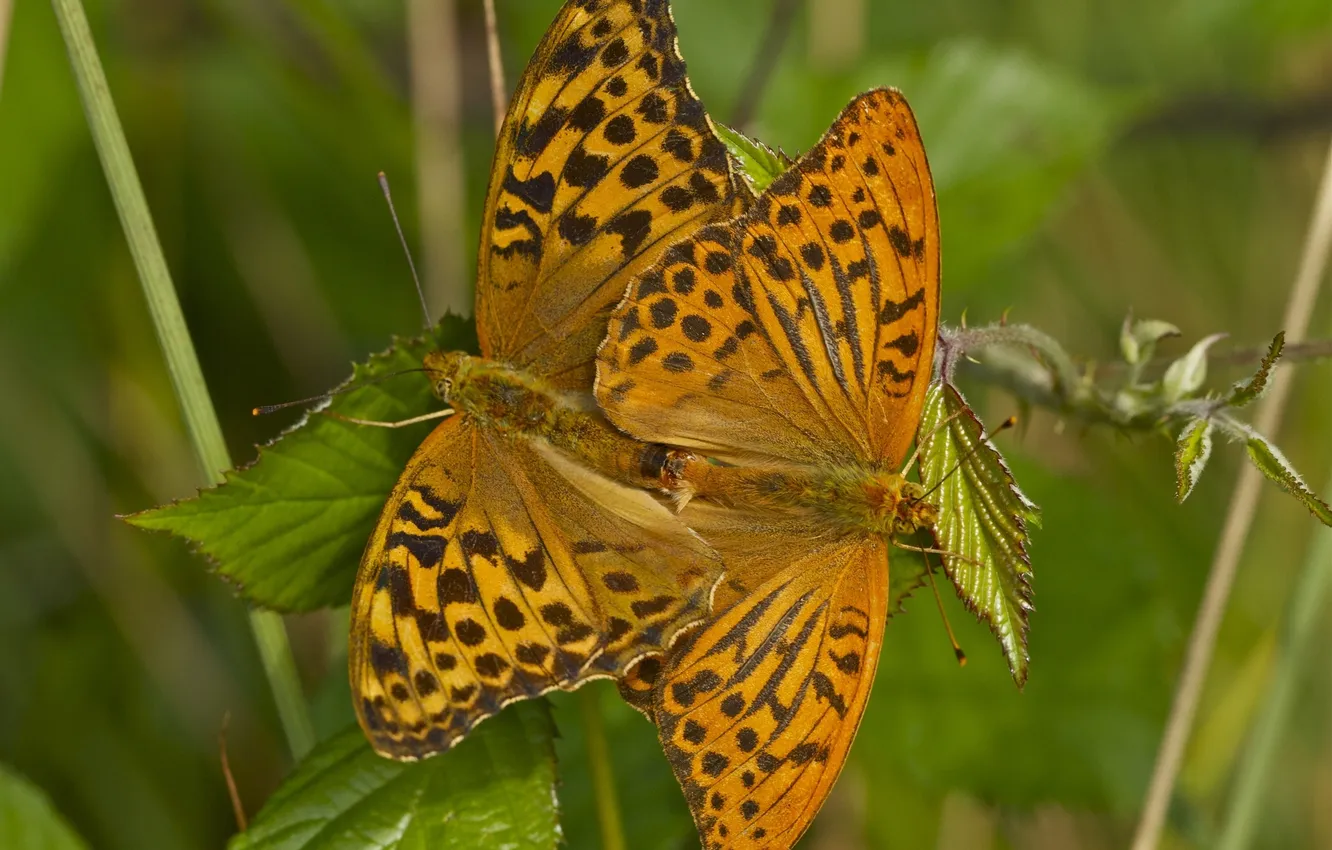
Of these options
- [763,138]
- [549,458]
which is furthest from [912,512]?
[763,138]

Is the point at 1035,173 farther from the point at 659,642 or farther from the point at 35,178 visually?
the point at 35,178

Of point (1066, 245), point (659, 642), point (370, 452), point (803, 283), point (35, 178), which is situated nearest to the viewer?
point (659, 642)

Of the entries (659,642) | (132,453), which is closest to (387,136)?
(132,453)

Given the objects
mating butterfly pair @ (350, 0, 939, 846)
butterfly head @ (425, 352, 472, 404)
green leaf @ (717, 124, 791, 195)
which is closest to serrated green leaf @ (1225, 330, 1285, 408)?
mating butterfly pair @ (350, 0, 939, 846)

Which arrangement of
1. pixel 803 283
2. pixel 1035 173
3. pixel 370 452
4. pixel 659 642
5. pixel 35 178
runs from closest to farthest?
pixel 659 642
pixel 803 283
pixel 370 452
pixel 1035 173
pixel 35 178

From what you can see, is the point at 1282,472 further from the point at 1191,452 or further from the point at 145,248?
the point at 145,248

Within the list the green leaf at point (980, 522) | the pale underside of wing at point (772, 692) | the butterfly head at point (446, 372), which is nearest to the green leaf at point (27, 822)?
the butterfly head at point (446, 372)

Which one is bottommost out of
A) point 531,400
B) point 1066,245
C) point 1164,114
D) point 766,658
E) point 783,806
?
point 783,806

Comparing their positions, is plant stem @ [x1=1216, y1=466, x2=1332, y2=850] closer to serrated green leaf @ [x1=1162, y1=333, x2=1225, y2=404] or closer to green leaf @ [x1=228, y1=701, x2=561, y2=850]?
serrated green leaf @ [x1=1162, y1=333, x2=1225, y2=404]
